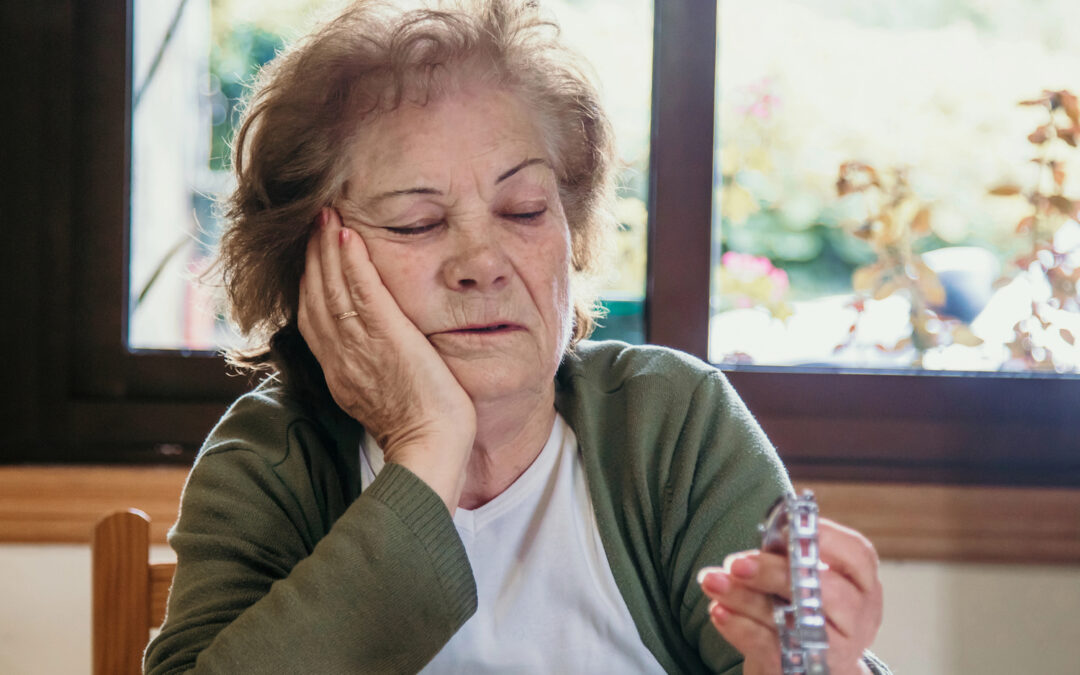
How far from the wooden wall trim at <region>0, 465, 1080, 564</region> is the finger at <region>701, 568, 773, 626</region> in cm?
95

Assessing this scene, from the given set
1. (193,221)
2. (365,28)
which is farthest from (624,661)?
(193,221)

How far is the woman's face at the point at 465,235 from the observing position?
1.07m

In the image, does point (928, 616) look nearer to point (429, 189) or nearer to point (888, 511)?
point (888, 511)

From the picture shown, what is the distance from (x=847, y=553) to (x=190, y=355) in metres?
1.33

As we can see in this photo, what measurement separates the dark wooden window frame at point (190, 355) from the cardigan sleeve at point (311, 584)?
0.72 meters

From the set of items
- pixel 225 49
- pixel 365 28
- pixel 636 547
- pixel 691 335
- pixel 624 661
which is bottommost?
pixel 624 661

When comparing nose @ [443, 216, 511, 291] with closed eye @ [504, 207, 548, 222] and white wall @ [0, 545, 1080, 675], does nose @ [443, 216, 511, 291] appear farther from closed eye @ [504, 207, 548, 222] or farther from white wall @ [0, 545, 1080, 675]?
white wall @ [0, 545, 1080, 675]

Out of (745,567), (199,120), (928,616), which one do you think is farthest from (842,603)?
(199,120)

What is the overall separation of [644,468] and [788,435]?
709 mm

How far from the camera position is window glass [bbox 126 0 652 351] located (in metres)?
1.77

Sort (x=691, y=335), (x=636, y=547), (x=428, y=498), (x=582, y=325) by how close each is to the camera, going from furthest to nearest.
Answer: (x=691, y=335) < (x=582, y=325) < (x=636, y=547) < (x=428, y=498)

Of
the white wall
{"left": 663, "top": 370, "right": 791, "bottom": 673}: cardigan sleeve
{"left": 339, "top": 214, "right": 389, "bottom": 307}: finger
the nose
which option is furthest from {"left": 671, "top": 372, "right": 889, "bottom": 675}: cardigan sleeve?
the white wall

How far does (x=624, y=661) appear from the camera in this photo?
108 cm

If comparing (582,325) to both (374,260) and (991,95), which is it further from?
(991,95)
